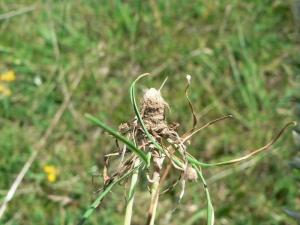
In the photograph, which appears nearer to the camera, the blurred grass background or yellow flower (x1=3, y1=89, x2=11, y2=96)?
the blurred grass background

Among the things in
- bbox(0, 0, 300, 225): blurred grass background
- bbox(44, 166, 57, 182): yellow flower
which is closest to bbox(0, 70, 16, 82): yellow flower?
bbox(0, 0, 300, 225): blurred grass background

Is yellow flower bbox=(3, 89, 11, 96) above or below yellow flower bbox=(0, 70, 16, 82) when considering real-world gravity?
below

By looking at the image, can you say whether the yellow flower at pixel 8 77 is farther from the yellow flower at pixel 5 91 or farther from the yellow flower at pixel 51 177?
the yellow flower at pixel 51 177

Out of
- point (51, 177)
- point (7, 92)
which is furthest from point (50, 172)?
point (7, 92)

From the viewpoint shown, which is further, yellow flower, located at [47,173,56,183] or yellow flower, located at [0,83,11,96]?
yellow flower, located at [0,83,11,96]

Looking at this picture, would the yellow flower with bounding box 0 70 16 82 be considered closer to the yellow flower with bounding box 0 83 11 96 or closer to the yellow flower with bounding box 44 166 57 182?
the yellow flower with bounding box 0 83 11 96

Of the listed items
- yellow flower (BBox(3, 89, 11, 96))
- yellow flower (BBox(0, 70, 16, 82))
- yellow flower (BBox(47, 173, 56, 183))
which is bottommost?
yellow flower (BBox(47, 173, 56, 183))

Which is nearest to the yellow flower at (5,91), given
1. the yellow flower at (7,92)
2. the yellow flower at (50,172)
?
the yellow flower at (7,92)

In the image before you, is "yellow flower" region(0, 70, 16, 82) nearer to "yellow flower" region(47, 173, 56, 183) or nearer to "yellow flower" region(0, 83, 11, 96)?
"yellow flower" region(0, 83, 11, 96)

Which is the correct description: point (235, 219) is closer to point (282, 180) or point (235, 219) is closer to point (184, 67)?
point (282, 180)
